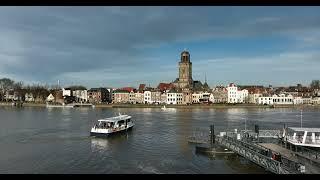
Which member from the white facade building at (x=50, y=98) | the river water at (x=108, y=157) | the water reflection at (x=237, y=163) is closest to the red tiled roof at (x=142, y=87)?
the white facade building at (x=50, y=98)

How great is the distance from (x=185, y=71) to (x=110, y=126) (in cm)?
9214

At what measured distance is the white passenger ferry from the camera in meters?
36.6

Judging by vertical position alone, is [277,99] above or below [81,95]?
below

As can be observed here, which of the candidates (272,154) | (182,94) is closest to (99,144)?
(272,154)

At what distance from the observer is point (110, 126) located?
133ft

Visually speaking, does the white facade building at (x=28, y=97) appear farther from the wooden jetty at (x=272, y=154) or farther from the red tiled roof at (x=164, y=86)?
the wooden jetty at (x=272, y=154)

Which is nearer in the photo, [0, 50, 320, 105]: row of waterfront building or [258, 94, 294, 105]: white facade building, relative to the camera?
[258, 94, 294, 105]: white facade building

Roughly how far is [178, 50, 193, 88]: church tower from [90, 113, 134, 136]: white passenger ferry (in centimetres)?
8591

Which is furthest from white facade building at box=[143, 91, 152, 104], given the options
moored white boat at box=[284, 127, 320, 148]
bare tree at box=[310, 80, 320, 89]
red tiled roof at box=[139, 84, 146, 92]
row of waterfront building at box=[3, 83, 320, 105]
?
moored white boat at box=[284, 127, 320, 148]

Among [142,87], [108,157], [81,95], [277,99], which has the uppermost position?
[142,87]

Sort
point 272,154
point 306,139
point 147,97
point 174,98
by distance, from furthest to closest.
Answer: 1. point 147,97
2. point 174,98
3. point 306,139
4. point 272,154

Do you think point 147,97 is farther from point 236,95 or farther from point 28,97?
point 28,97
